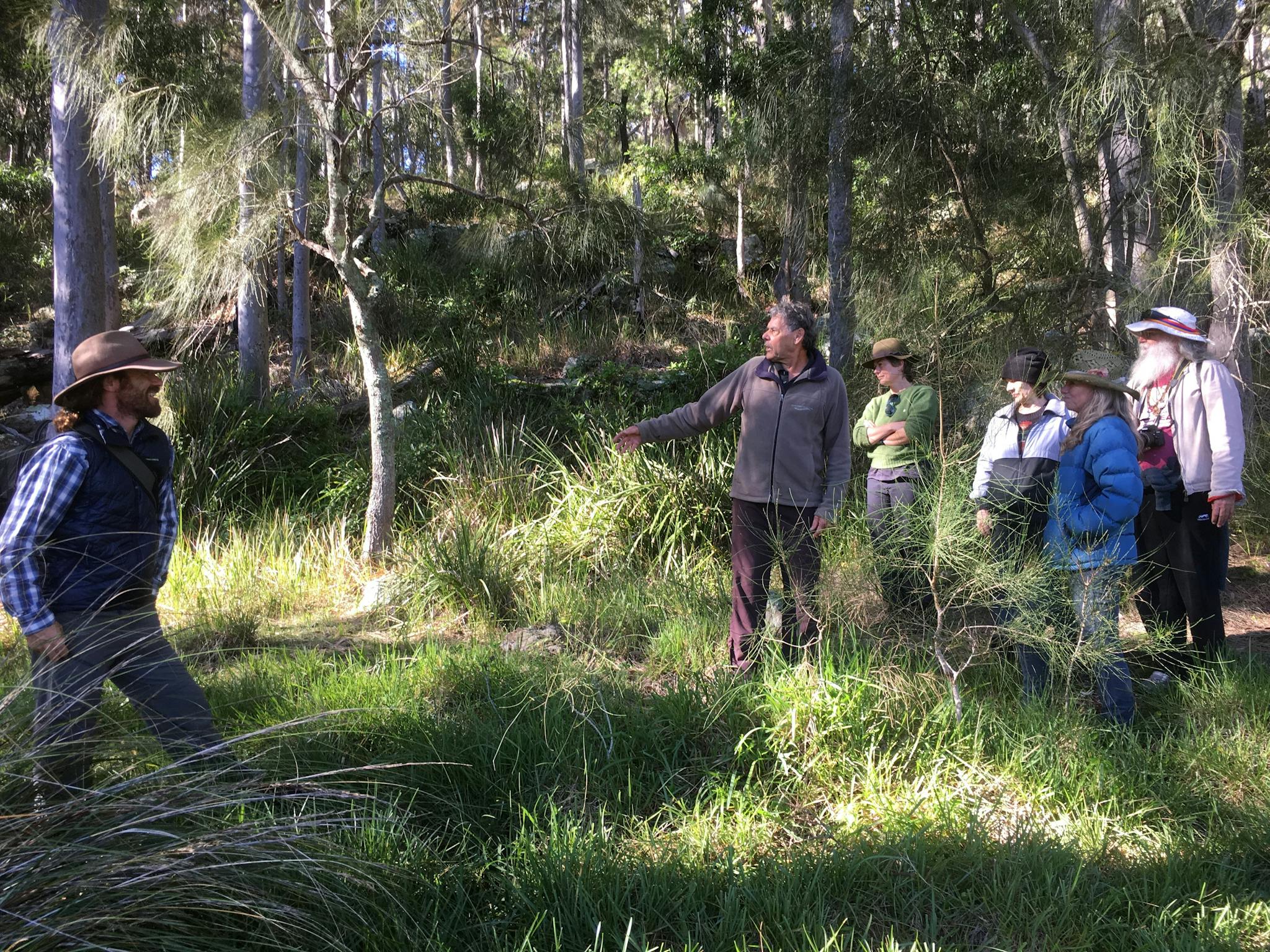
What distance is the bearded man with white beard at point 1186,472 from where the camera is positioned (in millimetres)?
4078

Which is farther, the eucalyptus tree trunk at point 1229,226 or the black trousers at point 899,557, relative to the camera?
the eucalyptus tree trunk at point 1229,226

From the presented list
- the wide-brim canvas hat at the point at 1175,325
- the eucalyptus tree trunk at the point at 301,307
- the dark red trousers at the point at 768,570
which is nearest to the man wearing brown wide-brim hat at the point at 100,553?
the dark red trousers at the point at 768,570

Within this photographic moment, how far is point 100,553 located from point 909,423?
3.68 m

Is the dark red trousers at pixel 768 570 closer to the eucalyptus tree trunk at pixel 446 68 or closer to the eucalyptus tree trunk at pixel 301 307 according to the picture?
the eucalyptus tree trunk at pixel 446 68

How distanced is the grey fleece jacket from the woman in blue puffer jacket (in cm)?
97

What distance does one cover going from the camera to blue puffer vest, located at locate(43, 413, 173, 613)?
113 inches

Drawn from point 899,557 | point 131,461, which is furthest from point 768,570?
point 131,461

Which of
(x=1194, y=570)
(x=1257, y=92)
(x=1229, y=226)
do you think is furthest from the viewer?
(x=1257, y=92)

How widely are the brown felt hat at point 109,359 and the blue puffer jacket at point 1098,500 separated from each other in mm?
3515

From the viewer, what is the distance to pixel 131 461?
3.01 metres

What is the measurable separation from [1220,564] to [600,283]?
31.8 feet

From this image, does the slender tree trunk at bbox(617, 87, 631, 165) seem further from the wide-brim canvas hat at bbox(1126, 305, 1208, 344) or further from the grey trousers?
the grey trousers

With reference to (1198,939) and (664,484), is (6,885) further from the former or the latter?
(664,484)

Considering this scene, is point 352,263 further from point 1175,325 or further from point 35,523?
point 1175,325
